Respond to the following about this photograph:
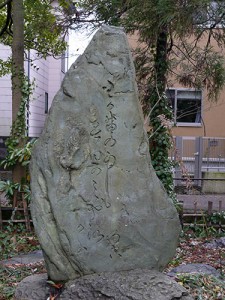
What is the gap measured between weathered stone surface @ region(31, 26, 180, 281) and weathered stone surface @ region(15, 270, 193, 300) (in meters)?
0.15

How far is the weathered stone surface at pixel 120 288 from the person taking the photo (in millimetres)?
3877

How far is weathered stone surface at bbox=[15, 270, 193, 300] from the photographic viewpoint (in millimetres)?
3877

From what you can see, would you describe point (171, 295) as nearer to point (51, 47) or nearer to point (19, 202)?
point (19, 202)

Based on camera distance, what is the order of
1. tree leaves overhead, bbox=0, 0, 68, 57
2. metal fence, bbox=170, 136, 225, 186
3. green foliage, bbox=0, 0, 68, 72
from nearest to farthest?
1. green foliage, bbox=0, 0, 68, 72
2. tree leaves overhead, bbox=0, 0, 68, 57
3. metal fence, bbox=170, 136, 225, 186

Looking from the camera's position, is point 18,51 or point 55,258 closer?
point 55,258

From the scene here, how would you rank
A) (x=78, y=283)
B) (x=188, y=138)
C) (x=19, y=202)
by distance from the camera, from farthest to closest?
(x=188, y=138), (x=19, y=202), (x=78, y=283)

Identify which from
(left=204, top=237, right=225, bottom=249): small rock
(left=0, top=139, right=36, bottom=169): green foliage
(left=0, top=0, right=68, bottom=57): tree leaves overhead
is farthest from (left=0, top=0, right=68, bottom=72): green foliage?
(left=204, top=237, right=225, bottom=249): small rock

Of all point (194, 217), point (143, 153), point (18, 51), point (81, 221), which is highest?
point (18, 51)

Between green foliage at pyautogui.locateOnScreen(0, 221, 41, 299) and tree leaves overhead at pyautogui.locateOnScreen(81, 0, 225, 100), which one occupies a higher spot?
tree leaves overhead at pyautogui.locateOnScreen(81, 0, 225, 100)

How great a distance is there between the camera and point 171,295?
3.89m

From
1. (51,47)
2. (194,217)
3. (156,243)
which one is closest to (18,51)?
(51,47)

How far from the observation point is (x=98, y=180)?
14.0 feet

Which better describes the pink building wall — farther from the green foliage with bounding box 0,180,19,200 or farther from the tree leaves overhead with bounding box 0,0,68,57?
the green foliage with bounding box 0,180,19,200

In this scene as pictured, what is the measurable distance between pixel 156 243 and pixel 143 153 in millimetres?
762
